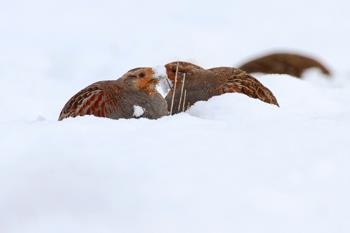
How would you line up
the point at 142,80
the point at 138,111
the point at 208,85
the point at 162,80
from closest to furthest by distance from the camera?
the point at 138,111, the point at 142,80, the point at 162,80, the point at 208,85

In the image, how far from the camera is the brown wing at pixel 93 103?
4.24 meters

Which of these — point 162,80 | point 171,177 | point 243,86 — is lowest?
point 243,86

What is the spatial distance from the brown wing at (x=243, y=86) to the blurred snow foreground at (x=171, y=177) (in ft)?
6.56

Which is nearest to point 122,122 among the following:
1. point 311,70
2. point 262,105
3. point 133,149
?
point 133,149

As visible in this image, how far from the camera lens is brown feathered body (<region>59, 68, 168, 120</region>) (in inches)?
166

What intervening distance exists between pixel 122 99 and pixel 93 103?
175mm

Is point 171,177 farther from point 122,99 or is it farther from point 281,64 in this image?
point 281,64

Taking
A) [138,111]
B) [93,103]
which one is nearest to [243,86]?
[138,111]

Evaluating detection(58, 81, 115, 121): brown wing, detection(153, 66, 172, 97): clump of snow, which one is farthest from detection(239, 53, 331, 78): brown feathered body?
detection(58, 81, 115, 121): brown wing

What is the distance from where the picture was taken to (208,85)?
4953 mm

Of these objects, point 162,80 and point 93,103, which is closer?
point 93,103

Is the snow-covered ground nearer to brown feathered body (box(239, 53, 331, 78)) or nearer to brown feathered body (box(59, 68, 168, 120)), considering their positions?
brown feathered body (box(59, 68, 168, 120))

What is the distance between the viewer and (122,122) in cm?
292

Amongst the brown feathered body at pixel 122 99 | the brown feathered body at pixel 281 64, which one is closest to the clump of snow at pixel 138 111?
the brown feathered body at pixel 122 99
